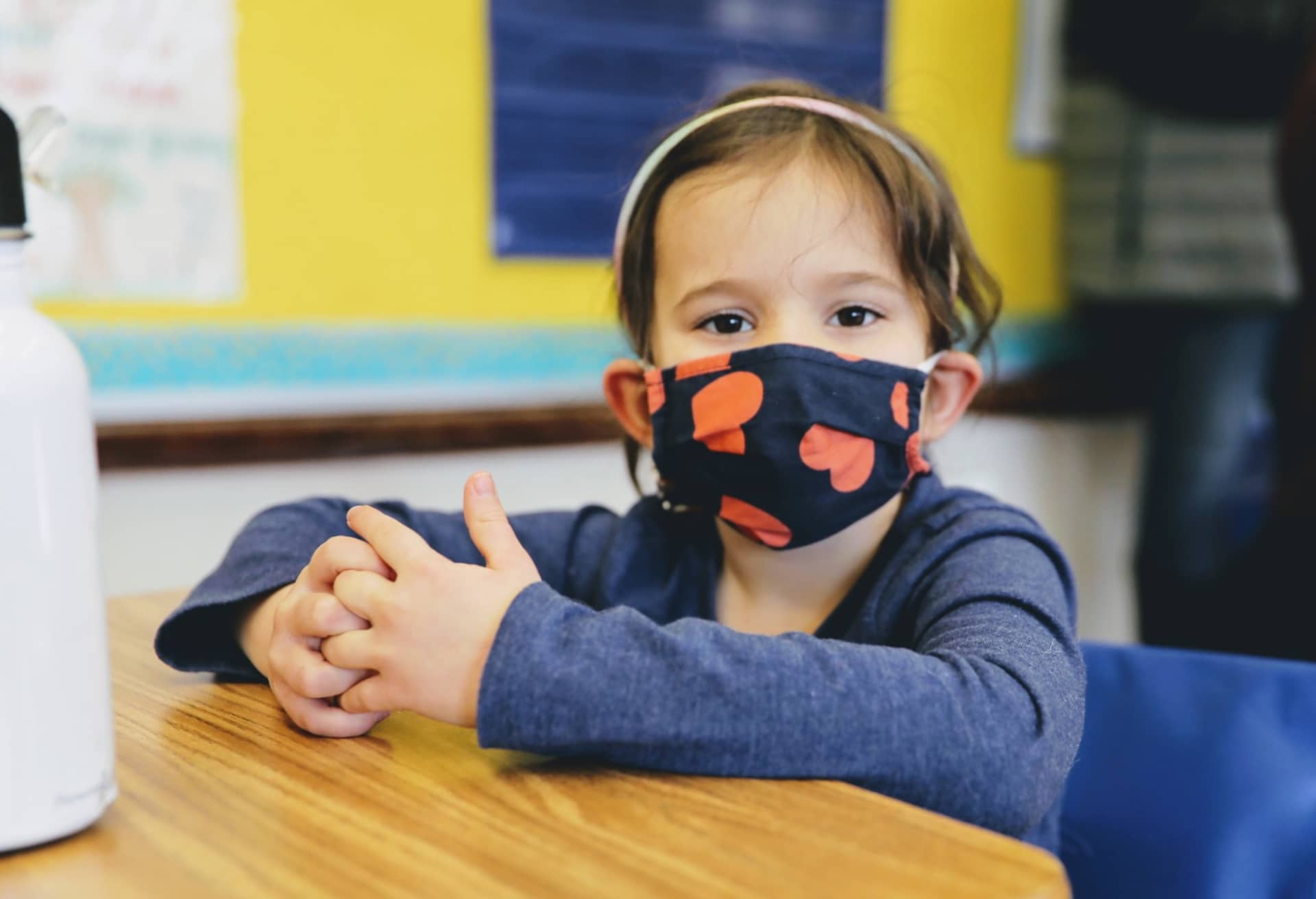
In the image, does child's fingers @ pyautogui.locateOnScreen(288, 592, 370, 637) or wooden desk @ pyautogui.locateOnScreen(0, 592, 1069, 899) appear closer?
wooden desk @ pyautogui.locateOnScreen(0, 592, 1069, 899)

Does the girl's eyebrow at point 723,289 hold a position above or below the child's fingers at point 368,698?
above

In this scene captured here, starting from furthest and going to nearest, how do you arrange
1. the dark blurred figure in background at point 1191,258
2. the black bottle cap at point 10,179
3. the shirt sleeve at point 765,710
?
the dark blurred figure in background at point 1191,258
the shirt sleeve at point 765,710
the black bottle cap at point 10,179

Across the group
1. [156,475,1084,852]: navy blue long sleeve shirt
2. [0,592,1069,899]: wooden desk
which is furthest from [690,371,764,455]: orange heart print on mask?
[0,592,1069,899]: wooden desk

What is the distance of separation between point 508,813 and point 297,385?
1179 millimetres

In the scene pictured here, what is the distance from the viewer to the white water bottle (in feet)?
1.48

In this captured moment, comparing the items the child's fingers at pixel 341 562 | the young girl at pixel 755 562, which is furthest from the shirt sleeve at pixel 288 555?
the child's fingers at pixel 341 562

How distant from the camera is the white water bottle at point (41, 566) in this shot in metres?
0.45

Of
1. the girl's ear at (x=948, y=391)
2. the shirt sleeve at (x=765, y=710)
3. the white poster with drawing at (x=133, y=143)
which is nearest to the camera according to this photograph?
the shirt sleeve at (x=765, y=710)

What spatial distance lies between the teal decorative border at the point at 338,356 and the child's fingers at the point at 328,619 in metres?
0.83

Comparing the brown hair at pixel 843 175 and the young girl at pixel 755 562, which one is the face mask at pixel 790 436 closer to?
the young girl at pixel 755 562

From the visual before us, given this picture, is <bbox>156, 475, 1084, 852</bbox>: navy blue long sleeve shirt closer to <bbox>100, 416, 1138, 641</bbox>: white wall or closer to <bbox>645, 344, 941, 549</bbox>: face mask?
<bbox>645, 344, 941, 549</bbox>: face mask

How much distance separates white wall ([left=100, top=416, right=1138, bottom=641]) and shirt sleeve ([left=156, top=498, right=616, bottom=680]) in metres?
0.49

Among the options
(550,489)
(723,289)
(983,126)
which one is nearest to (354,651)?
(723,289)

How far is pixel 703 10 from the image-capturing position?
1.91 meters
